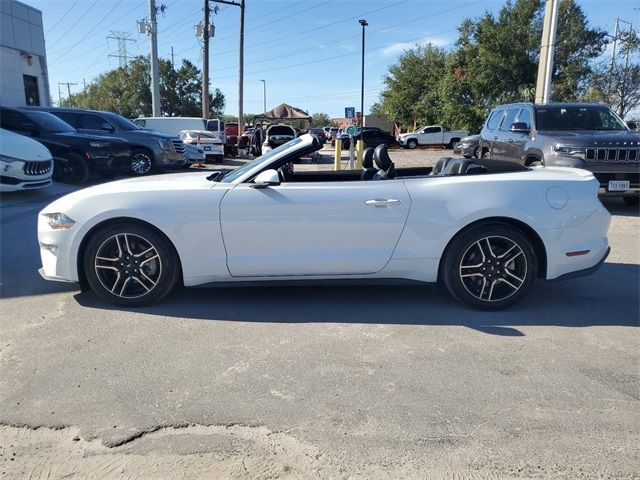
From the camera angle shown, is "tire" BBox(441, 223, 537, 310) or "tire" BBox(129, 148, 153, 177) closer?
"tire" BBox(441, 223, 537, 310)

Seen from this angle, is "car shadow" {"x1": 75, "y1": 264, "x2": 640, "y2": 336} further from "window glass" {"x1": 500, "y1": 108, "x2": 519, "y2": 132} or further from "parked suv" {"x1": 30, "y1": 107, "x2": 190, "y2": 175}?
"parked suv" {"x1": 30, "y1": 107, "x2": 190, "y2": 175}

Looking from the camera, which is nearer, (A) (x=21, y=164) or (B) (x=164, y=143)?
(A) (x=21, y=164)

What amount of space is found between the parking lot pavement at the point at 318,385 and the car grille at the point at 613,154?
4196 mm

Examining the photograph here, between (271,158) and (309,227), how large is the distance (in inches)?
28.5

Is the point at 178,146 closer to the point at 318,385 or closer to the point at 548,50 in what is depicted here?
the point at 548,50

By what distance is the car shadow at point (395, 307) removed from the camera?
405cm

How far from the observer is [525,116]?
9.64 metres

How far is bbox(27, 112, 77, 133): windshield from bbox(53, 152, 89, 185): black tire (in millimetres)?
804

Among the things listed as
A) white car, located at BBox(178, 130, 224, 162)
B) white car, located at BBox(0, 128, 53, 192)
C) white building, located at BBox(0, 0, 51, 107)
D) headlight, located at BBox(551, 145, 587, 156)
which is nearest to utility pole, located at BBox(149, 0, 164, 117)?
white building, located at BBox(0, 0, 51, 107)

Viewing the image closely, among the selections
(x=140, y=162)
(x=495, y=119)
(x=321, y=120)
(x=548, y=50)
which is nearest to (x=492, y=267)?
(x=495, y=119)

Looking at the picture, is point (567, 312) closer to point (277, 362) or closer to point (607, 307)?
point (607, 307)

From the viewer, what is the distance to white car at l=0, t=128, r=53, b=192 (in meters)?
8.92

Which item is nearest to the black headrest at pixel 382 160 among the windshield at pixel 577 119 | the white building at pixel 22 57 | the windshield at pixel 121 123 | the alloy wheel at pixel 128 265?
the alloy wheel at pixel 128 265

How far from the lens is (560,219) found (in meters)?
4.09
